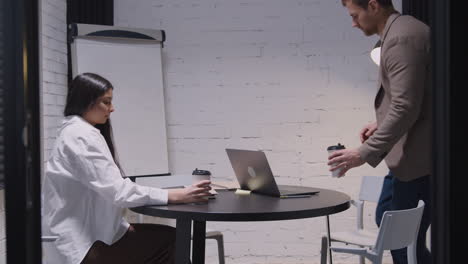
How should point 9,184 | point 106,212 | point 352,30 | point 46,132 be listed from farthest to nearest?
point 352,30 → point 46,132 → point 106,212 → point 9,184

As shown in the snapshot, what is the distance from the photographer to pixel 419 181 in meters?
2.32

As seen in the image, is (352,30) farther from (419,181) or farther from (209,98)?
(419,181)

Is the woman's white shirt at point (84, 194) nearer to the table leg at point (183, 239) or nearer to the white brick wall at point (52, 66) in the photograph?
the table leg at point (183, 239)

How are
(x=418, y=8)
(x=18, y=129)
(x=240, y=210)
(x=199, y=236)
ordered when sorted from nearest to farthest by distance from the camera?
(x=18, y=129) → (x=240, y=210) → (x=199, y=236) → (x=418, y=8)

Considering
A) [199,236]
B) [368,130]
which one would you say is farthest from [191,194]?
[368,130]

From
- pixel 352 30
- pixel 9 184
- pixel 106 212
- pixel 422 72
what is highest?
pixel 352 30

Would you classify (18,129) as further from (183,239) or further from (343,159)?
(343,159)

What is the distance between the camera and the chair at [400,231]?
226cm

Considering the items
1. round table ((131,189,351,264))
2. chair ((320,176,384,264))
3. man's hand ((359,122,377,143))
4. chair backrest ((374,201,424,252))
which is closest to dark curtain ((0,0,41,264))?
round table ((131,189,351,264))

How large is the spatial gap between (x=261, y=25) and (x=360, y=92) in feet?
2.88

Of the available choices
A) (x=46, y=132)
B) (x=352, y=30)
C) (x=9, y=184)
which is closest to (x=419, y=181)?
(x=9, y=184)

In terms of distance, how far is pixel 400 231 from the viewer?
7.61ft

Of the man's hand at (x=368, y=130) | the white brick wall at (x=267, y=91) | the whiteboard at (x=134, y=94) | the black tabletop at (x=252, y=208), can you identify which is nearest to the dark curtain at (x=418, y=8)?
the white brick wall at (x=267, y=91)

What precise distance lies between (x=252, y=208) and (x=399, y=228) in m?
0.64
